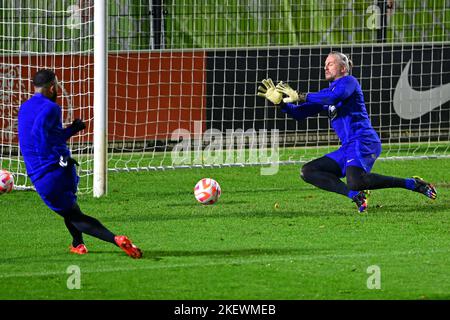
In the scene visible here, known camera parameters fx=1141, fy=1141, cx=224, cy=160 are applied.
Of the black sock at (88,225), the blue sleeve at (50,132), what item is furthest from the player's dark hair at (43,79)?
the black sock at (88,225)

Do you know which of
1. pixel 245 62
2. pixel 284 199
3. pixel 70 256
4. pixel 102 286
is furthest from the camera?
pixel 245 62

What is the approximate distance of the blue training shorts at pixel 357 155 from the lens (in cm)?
1303

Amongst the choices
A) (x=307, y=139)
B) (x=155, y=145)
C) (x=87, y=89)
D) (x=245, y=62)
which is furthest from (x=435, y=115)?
(x=87, y=89)

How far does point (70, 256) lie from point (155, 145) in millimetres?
8582

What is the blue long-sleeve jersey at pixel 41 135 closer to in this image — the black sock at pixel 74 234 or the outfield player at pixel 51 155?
the outfield player at pixel 51 155

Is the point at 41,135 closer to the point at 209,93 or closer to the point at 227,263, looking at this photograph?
the point at 227,263

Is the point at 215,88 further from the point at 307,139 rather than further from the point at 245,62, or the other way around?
the point at 307,139

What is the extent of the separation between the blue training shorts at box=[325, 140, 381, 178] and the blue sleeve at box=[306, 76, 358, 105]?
58 centimetres

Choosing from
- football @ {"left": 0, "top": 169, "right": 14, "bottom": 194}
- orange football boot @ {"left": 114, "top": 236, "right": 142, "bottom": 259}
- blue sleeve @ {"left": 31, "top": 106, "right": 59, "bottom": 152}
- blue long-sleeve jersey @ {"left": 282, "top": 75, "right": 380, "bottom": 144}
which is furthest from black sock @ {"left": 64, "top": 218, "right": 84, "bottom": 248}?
football @ {"left": 0, "top": 169, "right": 14, "bottom": 194}

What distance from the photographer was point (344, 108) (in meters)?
13.0

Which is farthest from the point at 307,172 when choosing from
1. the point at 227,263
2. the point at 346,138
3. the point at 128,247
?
the point at 128,247

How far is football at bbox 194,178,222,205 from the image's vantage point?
13602 millimetres

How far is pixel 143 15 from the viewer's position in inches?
855

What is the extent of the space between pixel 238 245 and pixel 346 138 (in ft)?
8.14
